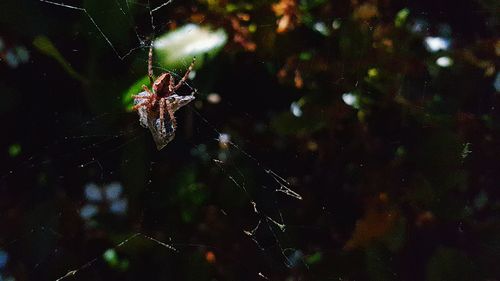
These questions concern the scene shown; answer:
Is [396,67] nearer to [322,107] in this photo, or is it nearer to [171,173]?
[322,107]

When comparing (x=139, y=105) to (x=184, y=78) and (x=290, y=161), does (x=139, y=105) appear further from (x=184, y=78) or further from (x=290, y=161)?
(x=290, y=161)

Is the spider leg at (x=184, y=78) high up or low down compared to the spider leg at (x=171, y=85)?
up

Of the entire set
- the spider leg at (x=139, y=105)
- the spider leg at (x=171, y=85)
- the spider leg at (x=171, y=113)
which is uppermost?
the spider leg at (x=139, y=105)

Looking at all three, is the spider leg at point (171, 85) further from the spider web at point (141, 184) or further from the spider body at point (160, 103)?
the spider web at point (141, 184)

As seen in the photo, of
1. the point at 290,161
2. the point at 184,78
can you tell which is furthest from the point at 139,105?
the point at 290,161

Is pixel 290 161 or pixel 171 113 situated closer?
pixel 290 161

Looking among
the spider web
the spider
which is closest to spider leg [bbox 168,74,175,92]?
the spider

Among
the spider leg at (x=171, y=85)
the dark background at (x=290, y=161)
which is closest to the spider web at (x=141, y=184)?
the dark background at (x=290, y=161)

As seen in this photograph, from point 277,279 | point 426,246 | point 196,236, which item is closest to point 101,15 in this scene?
point 196,236
